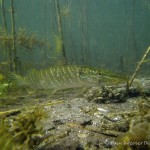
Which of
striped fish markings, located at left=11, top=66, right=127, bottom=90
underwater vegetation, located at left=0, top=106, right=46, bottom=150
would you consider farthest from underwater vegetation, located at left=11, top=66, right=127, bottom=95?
underwater vegetation, located at left=0, top=106, right=46, bottom=150

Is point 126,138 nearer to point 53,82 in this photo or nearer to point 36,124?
point 36,124

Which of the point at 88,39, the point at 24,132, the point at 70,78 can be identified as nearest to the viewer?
the point at 24,132

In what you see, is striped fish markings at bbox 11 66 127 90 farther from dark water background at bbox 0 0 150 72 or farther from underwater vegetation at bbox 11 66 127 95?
dark water background at bbox 0 0 150 72

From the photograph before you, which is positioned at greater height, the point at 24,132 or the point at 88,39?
the point at 24,132

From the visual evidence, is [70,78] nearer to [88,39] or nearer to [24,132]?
[24,132]

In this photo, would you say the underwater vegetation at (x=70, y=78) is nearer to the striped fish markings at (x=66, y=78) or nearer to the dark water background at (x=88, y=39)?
the striped fish markings at (x=66, y=78)

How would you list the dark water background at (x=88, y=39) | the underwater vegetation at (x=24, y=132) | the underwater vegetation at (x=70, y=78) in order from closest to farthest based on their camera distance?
the underwater vegetation at (x=24, y=132) → the underwater vegetation at (x=70, y=78) → the dark water background at (x=88, y=39)

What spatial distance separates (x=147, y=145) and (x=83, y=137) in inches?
46.5

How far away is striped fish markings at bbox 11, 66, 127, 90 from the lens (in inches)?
219

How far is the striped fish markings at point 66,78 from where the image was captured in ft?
18.2

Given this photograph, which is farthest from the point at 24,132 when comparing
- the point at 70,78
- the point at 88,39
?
the point at 88,39

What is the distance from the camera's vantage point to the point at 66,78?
5914 millimetres

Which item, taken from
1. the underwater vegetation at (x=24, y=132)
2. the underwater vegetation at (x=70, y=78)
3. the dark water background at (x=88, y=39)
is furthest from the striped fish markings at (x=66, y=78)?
the dark water background at (x=88, y=39)

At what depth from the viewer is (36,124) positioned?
377cm
